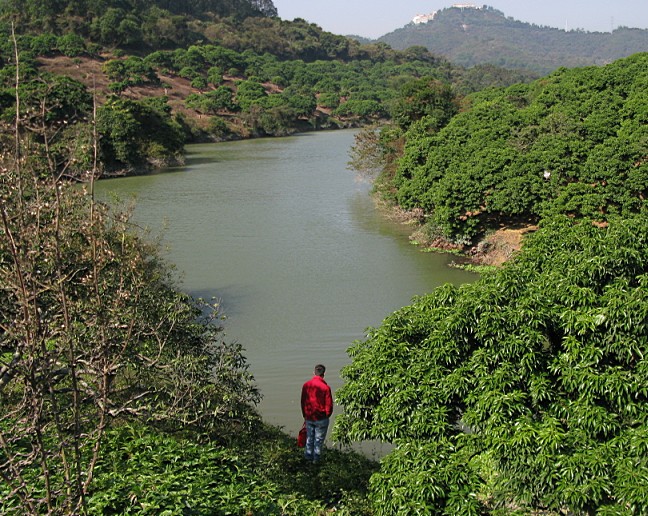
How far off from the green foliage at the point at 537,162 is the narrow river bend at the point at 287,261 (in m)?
1.78

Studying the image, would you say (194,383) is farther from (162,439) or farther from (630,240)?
(630,240)

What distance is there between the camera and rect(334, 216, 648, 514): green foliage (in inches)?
190

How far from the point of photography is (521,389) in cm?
555

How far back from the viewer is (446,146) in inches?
807

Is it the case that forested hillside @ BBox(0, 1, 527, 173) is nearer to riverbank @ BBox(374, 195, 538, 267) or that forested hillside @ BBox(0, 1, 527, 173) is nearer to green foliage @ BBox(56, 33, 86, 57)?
green foliage @ BBox(56, 33, 86, 57)

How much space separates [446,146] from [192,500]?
17.1m

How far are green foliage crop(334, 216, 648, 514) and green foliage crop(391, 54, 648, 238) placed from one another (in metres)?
10.3

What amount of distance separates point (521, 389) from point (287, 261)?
1286 centimetres

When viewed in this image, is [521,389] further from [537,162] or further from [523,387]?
[537,162]

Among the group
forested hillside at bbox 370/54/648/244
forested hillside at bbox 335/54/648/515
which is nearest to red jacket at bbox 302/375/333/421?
forested hillside at bbox 335/54/648/515

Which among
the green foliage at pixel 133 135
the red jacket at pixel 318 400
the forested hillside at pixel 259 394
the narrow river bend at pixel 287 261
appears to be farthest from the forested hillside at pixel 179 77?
A: the red jacket at pixel 318 400

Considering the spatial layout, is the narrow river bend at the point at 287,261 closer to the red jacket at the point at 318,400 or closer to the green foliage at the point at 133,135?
the green foliage at the point at 133,135

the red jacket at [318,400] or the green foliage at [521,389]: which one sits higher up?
the green foliage at [521,389]

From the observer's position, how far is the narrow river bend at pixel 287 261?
11.9 meters
